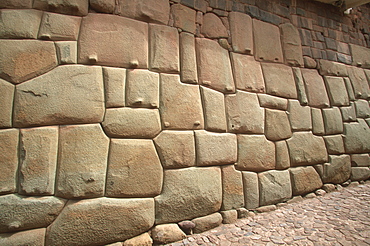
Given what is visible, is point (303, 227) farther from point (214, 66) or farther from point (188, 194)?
point (214, 66)

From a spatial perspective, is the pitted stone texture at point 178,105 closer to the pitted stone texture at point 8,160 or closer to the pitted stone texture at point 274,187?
the pitted stone texture at point 274,187

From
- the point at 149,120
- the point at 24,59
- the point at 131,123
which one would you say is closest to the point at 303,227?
the point at 149,120

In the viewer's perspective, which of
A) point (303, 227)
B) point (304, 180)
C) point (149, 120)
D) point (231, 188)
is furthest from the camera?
point (304, 180)

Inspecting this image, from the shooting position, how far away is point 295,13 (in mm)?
3479

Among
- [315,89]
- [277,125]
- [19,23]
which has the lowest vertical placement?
[277,125]

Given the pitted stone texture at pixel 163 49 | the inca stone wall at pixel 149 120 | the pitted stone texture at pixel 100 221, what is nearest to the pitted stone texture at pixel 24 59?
the inca stone wall at pixel 149 120

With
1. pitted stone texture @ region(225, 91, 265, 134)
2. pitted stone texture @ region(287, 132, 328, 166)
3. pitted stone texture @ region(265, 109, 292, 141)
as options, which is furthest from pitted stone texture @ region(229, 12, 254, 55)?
pitted stone texture @ region(287, 132, 328, 166)

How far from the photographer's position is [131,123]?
6.71 feet

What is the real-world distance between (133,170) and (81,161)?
0.42 metres

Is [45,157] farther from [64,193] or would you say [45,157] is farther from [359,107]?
[359,107]

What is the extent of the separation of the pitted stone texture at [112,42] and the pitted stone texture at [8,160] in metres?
0.79

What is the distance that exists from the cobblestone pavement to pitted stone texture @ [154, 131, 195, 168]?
685 millimetres

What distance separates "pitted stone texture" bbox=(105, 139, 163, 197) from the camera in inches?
76.3

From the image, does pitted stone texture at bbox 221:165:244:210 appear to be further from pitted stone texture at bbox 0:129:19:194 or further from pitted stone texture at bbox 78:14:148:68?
pitted stone texture at bbox 0:129:19:194
